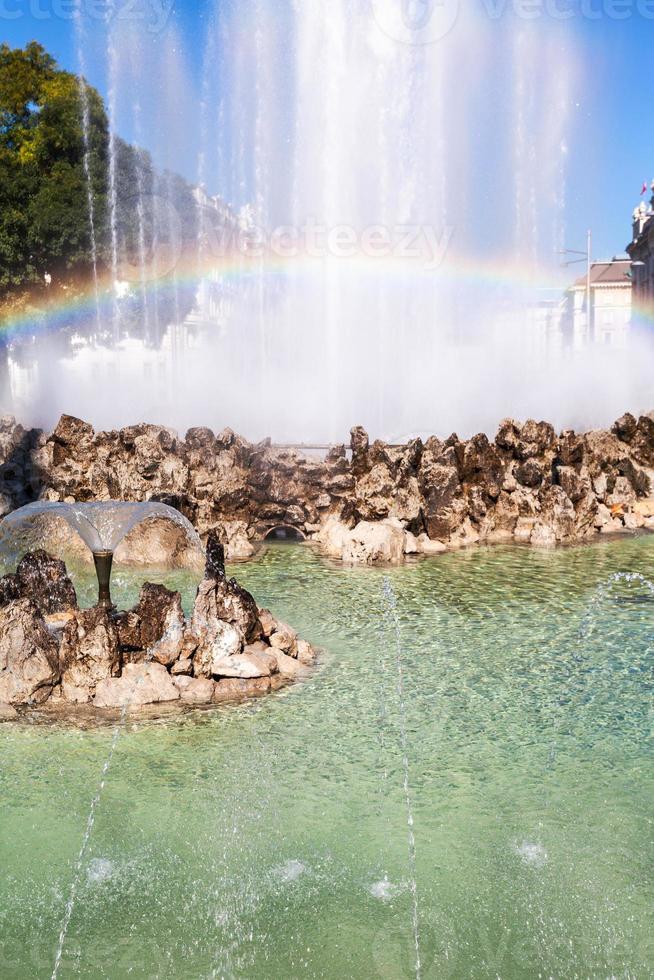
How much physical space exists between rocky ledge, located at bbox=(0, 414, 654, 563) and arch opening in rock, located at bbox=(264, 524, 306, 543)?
91 mm

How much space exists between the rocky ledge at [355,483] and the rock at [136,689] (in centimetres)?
751

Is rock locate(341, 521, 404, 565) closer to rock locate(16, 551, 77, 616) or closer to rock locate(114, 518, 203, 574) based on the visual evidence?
rock locate(114, 518, 203, 574)

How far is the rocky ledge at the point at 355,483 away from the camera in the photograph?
18.2 metres

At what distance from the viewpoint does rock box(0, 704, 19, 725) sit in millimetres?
9148

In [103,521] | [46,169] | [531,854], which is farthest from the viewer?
[46,169]

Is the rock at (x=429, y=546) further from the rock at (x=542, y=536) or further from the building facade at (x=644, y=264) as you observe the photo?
the building facade at (x=644, y=264)

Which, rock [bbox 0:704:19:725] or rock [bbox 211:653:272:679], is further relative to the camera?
rock [bbox 211:653:272:679]

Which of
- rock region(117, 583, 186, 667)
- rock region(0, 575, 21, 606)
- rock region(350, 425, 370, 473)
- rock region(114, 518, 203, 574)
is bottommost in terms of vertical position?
rock region(114, 518, 203, 574)

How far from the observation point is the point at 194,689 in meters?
9.77

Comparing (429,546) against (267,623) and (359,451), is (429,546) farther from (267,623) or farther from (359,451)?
(267,623)

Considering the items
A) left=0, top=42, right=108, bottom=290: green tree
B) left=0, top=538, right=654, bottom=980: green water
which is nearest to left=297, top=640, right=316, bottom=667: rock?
left=0, top=538, right=654, bottom=980: green water

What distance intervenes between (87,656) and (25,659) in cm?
61

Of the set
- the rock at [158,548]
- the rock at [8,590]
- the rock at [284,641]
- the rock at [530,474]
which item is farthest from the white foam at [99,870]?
the rock at [530,474]

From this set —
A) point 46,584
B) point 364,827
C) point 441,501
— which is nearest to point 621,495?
point 441,501
